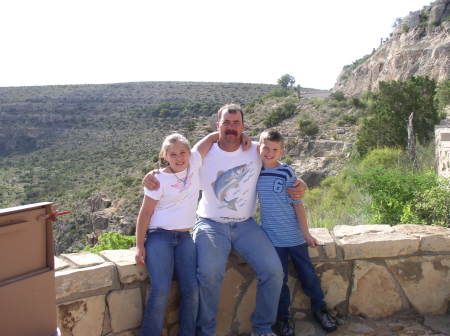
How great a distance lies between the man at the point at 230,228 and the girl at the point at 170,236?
3.0 inches

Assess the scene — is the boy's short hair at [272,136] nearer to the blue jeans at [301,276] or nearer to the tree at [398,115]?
the blue jeans at [301,276]

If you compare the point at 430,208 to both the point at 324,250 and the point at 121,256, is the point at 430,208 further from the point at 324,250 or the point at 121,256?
the point at 121,256

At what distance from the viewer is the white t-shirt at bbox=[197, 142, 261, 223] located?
2.91 meters

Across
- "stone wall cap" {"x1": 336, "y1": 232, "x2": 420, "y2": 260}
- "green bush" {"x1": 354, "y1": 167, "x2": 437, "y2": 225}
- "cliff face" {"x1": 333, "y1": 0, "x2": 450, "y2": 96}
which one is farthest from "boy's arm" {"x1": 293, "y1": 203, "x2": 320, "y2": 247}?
"cliff face" {"x1": 333, "y1": 0, "x2": 450, "y2": 96}

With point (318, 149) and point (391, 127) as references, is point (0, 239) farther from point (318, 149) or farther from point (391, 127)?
point (318, 149)

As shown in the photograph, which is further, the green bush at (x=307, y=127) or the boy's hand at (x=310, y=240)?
the green bush at (x=307, y=127)

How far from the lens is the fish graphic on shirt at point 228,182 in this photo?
2918mm

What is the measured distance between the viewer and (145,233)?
8.66 ft

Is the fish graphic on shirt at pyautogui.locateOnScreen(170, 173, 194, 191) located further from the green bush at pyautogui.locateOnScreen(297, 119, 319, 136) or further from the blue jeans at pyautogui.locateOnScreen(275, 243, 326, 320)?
the green bush at pyautogui.locateOnScreen(297, 119, 319, 136)

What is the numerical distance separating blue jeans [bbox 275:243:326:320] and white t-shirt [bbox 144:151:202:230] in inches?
24.0

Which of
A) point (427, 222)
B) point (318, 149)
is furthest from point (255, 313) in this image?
point (318, 149)

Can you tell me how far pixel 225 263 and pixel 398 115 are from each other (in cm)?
1127

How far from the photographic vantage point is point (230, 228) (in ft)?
9.39

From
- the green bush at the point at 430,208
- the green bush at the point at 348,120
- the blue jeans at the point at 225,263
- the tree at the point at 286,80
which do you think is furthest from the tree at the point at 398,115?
the tree at the point at 286,80
